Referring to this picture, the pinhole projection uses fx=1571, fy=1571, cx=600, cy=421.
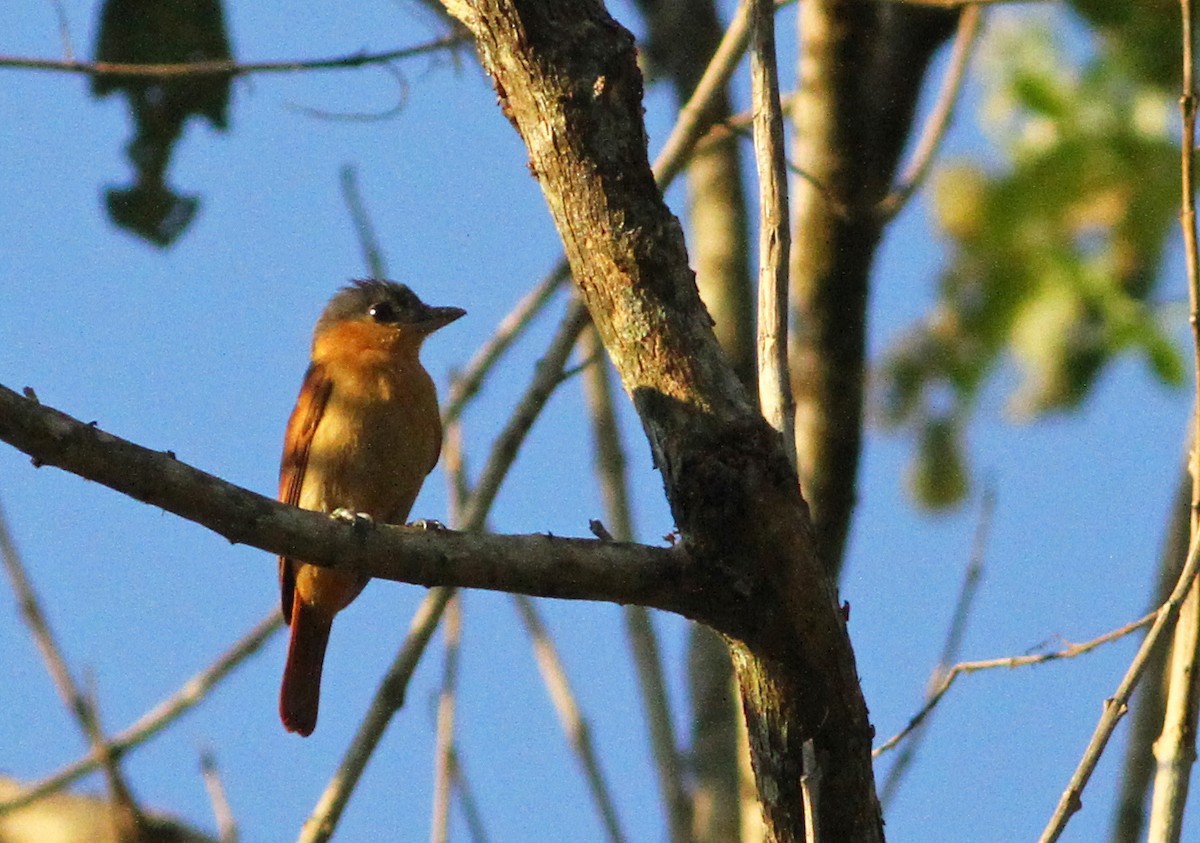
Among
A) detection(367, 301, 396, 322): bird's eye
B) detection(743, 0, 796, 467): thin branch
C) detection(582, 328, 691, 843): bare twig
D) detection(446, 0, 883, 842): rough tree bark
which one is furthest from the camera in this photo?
detection(367, 301, 396, 322): bird's eye

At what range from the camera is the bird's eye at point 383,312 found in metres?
5.99

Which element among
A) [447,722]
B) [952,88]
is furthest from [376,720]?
[952,88]

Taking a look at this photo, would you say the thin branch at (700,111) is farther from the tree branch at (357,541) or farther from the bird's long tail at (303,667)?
the tree branch at (357,541)

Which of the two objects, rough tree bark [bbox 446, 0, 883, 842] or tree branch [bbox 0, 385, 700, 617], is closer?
tree branch [bbox 0, 385, 700, 617]

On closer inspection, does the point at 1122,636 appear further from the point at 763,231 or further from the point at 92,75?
the point at 92,75

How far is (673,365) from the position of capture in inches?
123

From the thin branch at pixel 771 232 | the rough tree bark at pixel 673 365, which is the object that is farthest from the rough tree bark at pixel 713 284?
the rough tree bark at pixel 673 365

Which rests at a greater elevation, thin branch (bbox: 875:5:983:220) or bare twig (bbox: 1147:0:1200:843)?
thin branch (bbox: 875:5:983:220)

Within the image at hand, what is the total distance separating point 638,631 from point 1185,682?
2.81m

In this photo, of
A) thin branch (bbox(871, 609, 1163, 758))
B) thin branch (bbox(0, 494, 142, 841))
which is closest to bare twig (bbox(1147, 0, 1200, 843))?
thin branch (bbox(871, 609, 1163, 758))

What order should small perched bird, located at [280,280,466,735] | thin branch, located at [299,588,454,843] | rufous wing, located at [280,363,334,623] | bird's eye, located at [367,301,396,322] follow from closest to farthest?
thin branch, located at [299,588,454,843], small perched bird, located at [280,280,466,735], rufous wing, located at [280,363,334,623], bird's eye, located at [367,301,396,322]

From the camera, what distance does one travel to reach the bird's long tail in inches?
215

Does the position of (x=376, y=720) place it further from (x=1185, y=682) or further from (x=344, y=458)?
(x=1185, y=682)

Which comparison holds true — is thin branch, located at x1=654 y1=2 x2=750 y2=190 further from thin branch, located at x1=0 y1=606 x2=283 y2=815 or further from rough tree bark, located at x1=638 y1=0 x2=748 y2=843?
thin branch, located at x1=0 y1=606 x2=283 y2=815
